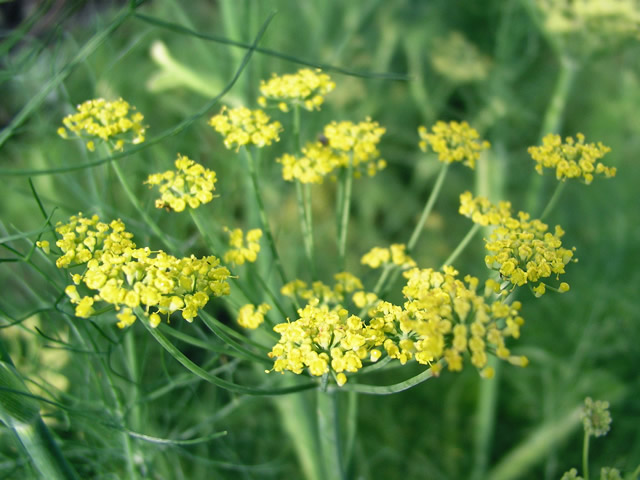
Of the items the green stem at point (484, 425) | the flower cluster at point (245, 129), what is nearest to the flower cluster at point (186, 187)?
the flower cluster at point (245, 129)

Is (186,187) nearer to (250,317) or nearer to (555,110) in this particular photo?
(250,317)

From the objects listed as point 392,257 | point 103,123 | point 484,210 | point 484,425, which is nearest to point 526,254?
point 484,210

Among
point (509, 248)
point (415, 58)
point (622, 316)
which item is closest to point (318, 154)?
point (509, 248)

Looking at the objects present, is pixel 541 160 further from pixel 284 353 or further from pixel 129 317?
pixel 129 317

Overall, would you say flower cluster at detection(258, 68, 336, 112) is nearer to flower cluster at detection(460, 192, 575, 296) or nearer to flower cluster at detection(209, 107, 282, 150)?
flower cluster at detection(209, 107, 282, 150)

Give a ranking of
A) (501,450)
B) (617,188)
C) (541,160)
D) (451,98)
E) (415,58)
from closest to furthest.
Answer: (541,160) → (501,450) → (617,188) → (415,58) → (451,98)
